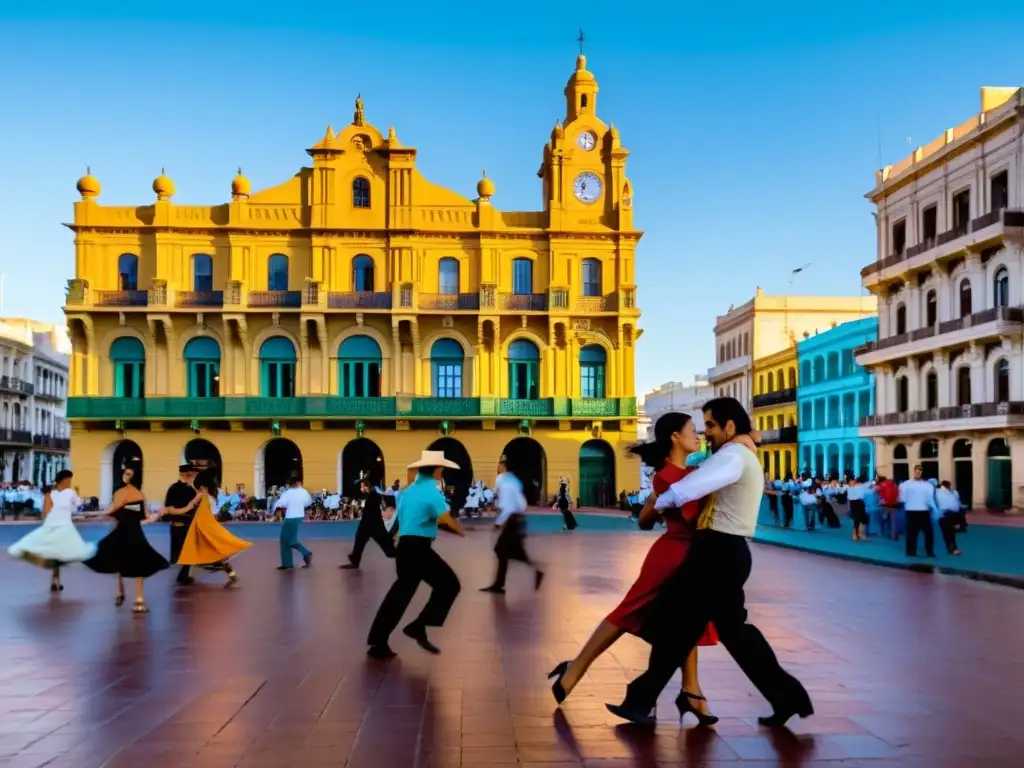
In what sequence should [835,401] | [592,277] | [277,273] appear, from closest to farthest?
[277,273] → [592,277] → [835,401]

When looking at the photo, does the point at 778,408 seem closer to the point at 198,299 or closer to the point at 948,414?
the point at 948,414

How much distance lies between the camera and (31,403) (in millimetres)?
67875

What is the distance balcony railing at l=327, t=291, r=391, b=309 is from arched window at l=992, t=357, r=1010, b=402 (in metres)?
22.3

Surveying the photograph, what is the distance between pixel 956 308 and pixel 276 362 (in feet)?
85.6

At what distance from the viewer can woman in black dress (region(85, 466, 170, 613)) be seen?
457 inches

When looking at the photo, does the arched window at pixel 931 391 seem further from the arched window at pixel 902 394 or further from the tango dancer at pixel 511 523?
the tango dancer at pixel 511 523

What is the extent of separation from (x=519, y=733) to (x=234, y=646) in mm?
3995

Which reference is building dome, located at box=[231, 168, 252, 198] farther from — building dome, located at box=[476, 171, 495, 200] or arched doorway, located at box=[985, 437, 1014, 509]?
arched doorway, located at box=[985, 437, 1014, 509]

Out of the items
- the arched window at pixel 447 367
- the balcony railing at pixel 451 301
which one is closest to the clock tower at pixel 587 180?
the balcony railing at pixel 451 301

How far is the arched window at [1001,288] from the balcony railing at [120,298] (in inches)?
1231

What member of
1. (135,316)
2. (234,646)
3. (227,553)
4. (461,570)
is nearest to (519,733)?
(234,646)

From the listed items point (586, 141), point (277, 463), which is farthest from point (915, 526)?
point (277, 463)

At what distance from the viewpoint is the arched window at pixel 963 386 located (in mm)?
39750

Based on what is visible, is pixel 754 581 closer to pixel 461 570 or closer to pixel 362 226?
pixel 461 570
